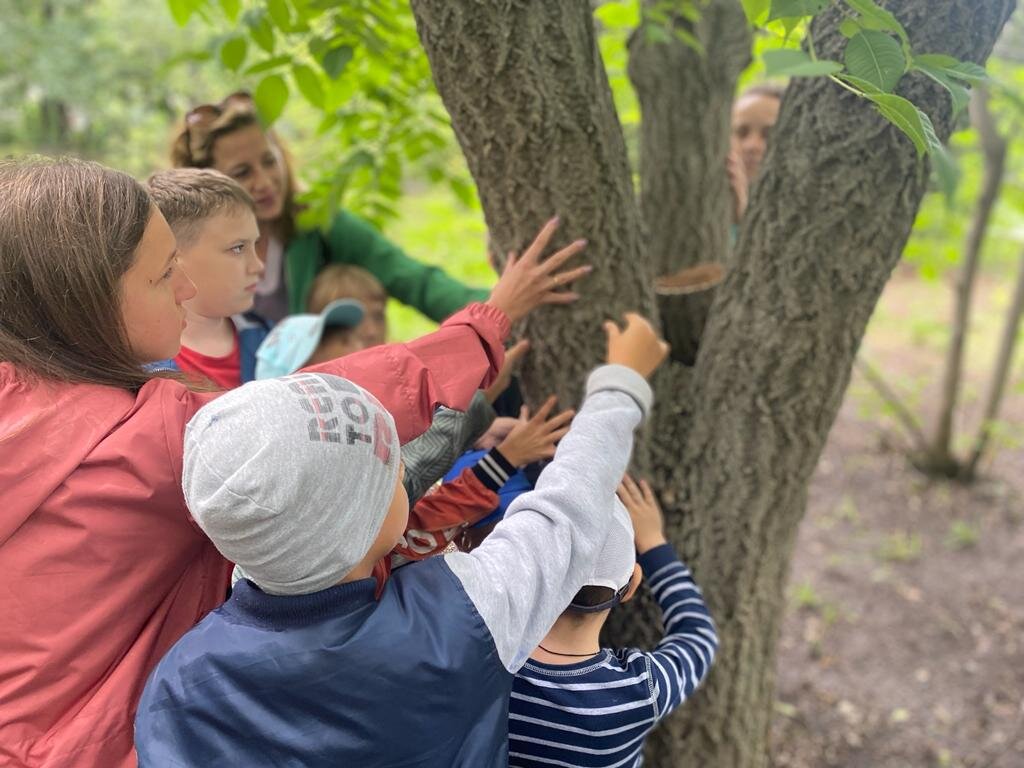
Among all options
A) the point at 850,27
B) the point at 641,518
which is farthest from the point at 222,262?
the point at 850,27

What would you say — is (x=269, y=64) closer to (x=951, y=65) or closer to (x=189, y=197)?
(x=189, y=197)

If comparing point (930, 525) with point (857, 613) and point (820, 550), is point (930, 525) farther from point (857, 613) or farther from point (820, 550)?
point (857, 613)

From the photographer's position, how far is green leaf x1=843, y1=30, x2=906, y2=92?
3.75 ft

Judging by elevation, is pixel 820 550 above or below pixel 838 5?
below

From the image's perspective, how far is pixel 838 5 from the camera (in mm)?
1566

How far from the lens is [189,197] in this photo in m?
1.65

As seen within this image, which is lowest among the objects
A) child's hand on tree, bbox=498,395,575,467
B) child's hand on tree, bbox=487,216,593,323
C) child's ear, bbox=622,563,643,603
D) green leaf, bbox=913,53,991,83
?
child's ear, bbox=622,563,643,603

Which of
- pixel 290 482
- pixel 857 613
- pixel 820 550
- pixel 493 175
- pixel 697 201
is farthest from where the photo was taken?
pixel 820 550

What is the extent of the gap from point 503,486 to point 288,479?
0.68m

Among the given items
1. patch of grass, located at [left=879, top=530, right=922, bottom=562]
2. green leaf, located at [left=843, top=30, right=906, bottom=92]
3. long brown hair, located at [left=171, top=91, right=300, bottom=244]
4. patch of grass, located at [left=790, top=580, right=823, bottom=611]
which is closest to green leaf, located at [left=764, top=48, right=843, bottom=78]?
green leaf, located at [left=843, top=30, right=906, bottom=92]

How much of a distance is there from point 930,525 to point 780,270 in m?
3.92

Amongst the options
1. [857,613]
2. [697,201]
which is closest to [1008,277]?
[857,613]

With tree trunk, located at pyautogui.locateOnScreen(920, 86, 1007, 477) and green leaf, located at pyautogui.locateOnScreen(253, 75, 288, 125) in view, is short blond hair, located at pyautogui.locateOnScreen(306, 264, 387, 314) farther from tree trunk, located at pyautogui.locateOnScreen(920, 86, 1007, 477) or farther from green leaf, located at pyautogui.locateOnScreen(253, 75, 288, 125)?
tree trunk, located at pyautogui.locateOnScreen(920, 86, 1007, 477)

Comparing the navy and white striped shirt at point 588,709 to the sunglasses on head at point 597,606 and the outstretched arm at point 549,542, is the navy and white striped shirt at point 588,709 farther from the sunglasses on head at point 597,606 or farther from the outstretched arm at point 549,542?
the outstretched arm at point 549,542
